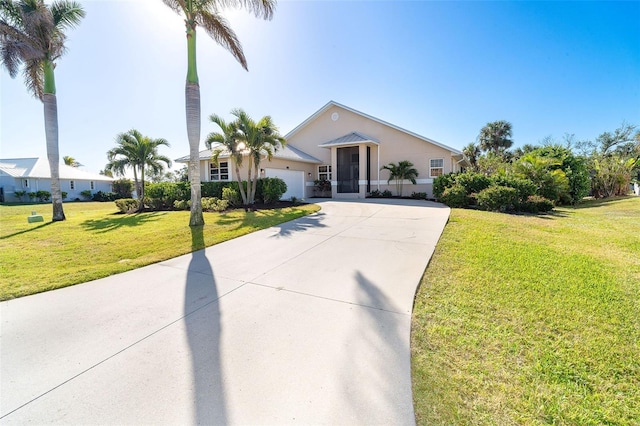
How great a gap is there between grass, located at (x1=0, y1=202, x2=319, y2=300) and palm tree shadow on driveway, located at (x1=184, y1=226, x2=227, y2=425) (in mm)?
1979

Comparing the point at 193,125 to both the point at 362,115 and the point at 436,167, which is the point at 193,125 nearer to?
the point at 362,115

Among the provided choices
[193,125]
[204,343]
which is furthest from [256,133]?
[204,343]

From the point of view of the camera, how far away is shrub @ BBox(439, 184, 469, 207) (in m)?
13.8

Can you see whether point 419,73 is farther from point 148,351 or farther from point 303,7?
point 148,351

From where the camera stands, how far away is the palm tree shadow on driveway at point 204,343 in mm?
2113

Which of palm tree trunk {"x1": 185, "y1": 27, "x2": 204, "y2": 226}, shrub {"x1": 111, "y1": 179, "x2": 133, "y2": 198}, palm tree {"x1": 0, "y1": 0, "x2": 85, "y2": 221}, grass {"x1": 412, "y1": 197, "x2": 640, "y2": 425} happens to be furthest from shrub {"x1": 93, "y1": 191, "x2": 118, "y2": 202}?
grass {"x1": 412, "y1": 197, "x2": 640, "y2": 425}

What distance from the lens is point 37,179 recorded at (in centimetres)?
2905

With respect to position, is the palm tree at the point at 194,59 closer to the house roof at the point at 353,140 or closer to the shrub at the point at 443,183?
the house roof at the point at 353,140

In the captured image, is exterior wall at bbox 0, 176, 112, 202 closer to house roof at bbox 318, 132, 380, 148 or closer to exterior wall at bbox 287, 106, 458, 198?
exterior wall at bbox 287, 106, 458, 198

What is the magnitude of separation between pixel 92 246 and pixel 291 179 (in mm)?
12535

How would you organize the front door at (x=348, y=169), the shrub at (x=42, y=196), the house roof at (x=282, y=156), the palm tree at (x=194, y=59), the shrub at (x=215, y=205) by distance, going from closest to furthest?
the palm tree at (x=194, y=59) → the shrub at (x=215, y=205) → the house roof at (x=282, y=156) → the front door at (x=348, y=169) → the shrub at (x=42, y=196)

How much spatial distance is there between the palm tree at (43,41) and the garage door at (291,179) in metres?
10.4

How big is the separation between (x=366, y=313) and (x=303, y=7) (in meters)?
12.1

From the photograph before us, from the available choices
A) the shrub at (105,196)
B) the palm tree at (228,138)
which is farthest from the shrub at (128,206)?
the shrub at (105,196)
